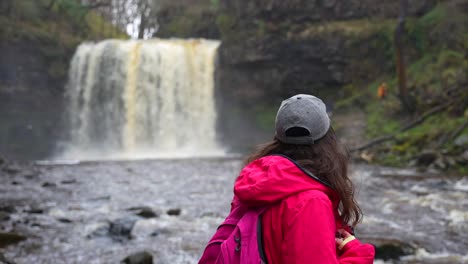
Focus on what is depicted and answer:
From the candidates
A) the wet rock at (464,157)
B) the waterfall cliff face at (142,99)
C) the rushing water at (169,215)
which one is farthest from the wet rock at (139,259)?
the waterfall cliff face at (142,99)

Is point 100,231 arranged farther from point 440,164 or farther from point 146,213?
point 440,164

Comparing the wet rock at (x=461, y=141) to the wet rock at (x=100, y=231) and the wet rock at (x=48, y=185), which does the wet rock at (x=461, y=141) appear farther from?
the wet rock at (x=48, y=185)

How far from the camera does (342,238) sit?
214 centimetres

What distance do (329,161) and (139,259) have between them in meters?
4.43

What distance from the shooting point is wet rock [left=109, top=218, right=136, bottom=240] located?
7.68 metres

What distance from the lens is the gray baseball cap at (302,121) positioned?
212 centimetres

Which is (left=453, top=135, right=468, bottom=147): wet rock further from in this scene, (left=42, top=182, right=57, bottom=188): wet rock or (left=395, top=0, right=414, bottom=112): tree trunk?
(left=42, top=182, right=57, bottom=188): wet rock

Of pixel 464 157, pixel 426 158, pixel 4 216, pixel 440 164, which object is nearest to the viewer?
pixel 4 216

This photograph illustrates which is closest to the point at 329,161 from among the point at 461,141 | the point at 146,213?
the point at 146,213

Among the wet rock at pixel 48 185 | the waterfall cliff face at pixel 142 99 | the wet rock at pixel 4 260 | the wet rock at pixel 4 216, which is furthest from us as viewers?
the waterfall cliff face at pixel 142 99

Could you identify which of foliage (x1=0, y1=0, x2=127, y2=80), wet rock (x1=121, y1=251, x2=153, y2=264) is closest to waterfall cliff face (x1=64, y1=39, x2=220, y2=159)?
foliage (x1=0, y1=0, x2=127, y2=80)

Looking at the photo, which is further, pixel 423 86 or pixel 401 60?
pixel 423 86

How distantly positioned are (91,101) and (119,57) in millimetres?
3520

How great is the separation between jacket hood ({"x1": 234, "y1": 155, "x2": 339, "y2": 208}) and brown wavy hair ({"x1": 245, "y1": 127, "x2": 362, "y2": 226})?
6cm
